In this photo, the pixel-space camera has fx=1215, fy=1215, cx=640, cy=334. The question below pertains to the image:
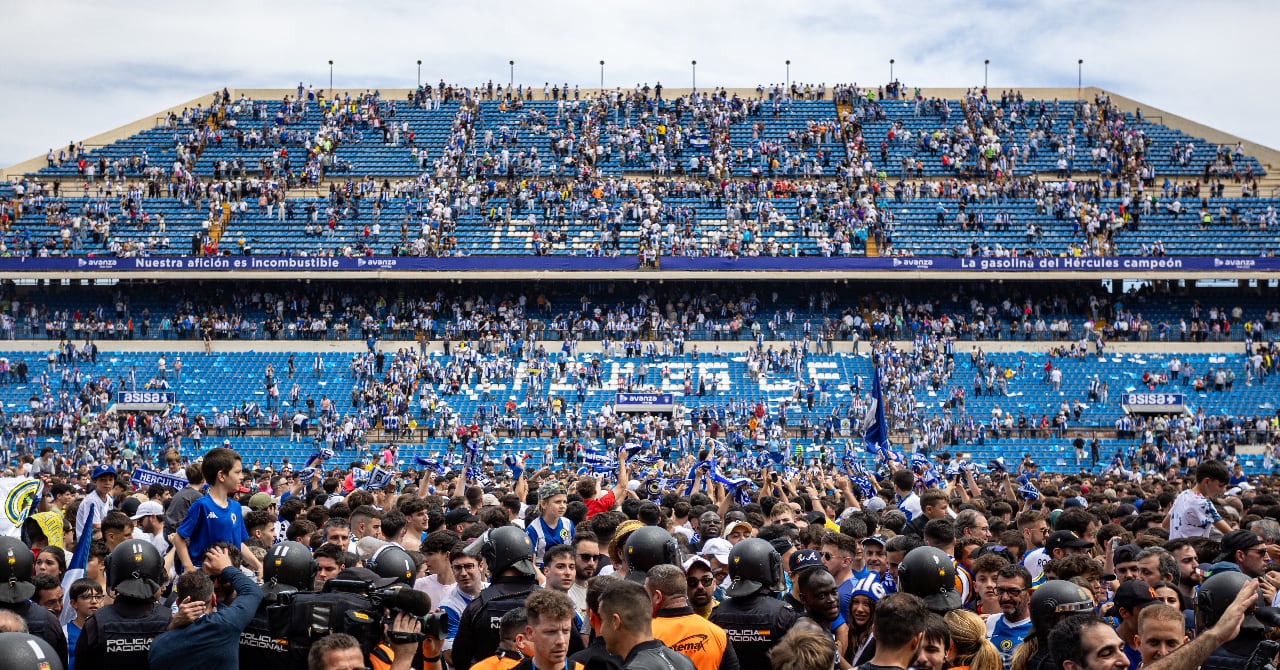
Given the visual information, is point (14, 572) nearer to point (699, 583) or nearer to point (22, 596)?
point (22, 596)

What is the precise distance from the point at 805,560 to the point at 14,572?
4.78 m

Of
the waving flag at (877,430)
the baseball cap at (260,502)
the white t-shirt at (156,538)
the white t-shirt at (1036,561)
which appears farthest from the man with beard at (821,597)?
the waving flag at (877,430)

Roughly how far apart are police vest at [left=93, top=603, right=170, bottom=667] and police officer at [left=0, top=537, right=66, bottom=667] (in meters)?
0.49

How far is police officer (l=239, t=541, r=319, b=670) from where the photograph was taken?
22.0 ft

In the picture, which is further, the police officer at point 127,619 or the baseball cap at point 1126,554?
the baseball cap at point 1126,554

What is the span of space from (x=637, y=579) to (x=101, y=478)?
778 centimetres

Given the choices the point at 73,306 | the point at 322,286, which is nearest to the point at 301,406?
the point at 322,286

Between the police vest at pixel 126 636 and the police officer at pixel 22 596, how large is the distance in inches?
19.3

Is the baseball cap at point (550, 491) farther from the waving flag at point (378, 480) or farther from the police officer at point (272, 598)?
the waving flag at point (378, 480)

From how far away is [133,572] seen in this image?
6.87 metres

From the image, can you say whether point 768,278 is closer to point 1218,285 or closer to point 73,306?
point 1218,285

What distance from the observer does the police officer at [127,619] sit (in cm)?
671

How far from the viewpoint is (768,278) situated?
46781mm

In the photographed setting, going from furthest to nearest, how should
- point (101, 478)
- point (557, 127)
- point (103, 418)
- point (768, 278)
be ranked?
point (557, 127)
point (768, 278)
point (103, 418)
point (101, 478)
